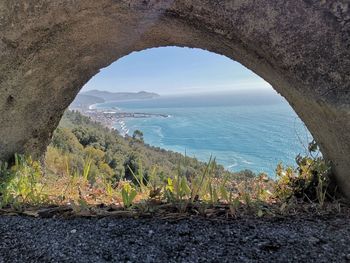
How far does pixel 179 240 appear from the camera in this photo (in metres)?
2.58

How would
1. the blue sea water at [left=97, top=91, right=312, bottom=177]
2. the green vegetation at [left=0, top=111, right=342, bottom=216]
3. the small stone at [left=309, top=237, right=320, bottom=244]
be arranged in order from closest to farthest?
the small stone at [left=309, top=237, right=320, bottom=244] < the green vegetation at [left=0, top=111, right=342, bottom=216] < the blue sea water at [left=97, top=91, right=312, bottom=177]

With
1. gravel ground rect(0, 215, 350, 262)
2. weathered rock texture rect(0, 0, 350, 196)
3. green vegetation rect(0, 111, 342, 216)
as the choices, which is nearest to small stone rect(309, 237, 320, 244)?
gravel ground rect(0, 215, 350, 262)

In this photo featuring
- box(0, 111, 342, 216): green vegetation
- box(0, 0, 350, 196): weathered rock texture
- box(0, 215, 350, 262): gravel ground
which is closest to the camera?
box(0, 215, 350, 262): gravel ground

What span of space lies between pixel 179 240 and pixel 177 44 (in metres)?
2.21

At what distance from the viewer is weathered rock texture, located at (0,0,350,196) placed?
2855 mm

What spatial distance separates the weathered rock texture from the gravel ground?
2.75ft

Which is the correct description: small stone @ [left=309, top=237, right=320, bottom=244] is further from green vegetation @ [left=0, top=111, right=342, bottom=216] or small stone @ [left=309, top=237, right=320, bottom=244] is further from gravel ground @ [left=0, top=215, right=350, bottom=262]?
green vegetation @ [left=0, top=111, right=342, bottom=216]

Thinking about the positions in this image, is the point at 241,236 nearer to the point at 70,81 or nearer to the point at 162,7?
the point at 162,7

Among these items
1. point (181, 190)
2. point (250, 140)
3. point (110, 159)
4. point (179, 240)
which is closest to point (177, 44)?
point (181, 190)

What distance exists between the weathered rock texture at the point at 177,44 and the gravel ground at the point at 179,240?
0.84 m

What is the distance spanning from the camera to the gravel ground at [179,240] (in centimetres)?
238

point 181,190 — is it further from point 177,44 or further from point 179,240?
point 177,44

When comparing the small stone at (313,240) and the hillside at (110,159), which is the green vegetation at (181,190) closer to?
the hillside at (110,159)

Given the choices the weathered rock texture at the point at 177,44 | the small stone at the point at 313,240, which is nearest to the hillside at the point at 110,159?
the weathered rock texture at the point at 177,44
